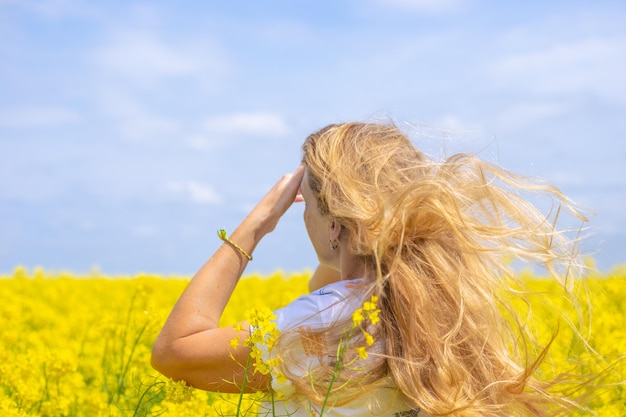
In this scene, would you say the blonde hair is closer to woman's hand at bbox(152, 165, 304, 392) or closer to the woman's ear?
the woman's ear

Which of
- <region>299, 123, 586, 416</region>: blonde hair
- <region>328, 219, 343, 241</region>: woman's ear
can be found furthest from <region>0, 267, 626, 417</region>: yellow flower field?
<region>328, 219, 343, 241</region>: woman's ear

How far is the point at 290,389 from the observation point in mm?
2156

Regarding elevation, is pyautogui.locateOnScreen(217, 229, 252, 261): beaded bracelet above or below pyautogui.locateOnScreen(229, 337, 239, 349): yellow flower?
above

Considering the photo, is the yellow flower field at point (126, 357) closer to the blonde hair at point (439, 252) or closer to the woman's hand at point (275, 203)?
the blonde hair at point (439, 252)

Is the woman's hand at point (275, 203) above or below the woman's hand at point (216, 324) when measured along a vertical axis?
above

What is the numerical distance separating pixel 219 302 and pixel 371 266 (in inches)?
19.1

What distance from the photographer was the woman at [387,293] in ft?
6.98

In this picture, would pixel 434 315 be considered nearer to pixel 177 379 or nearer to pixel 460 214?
pixel 460 214

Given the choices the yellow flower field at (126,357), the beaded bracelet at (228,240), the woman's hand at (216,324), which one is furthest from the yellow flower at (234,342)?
the beaded bracelet at (228,240)

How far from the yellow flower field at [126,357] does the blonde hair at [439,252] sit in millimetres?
295

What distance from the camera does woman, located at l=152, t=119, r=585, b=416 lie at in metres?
2.13

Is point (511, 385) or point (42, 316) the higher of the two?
point (42, 316)

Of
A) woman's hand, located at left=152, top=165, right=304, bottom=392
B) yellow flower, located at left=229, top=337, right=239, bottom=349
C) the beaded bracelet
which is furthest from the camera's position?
the beaded bracelet

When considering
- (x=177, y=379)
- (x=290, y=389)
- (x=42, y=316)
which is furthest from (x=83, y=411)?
(x=42, y=316)
